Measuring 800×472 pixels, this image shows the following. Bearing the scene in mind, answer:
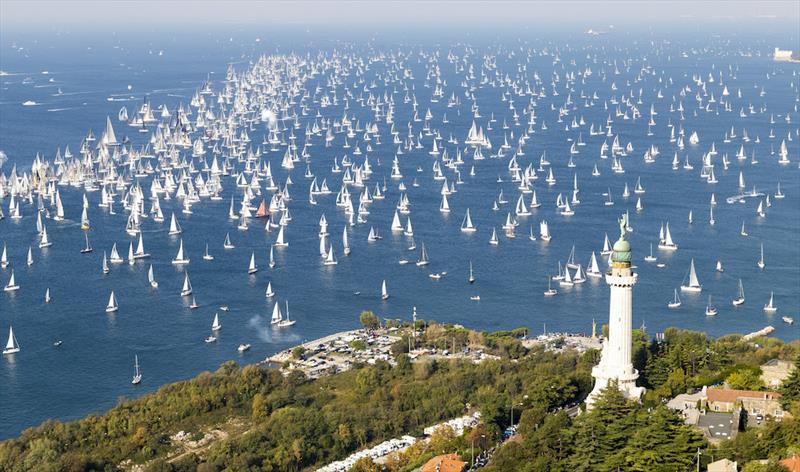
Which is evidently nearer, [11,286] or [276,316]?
[276,316]

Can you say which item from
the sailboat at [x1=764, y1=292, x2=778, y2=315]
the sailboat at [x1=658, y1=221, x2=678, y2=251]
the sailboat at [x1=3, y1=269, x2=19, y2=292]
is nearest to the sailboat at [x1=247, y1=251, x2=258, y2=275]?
the sailboat at [x1=3, y1=269, x2=19, y2=292]

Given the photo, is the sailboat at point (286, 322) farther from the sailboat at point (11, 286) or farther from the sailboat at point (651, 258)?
the sailboat at point (651, 258)

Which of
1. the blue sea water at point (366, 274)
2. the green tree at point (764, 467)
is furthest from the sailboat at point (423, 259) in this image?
the green tree at point (764, 467)

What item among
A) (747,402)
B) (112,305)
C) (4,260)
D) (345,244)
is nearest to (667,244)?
(345,244)

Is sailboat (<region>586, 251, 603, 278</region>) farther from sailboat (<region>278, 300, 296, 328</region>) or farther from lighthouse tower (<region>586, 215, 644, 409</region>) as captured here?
lighthouse tower (<region>586, 215, 644, 409</region>)

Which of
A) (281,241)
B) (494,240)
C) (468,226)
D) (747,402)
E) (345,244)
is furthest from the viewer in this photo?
(468,226)

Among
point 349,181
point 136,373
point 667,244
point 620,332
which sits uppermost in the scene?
point 620,332

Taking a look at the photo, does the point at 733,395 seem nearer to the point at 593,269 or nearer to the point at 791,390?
the point at 791,390
